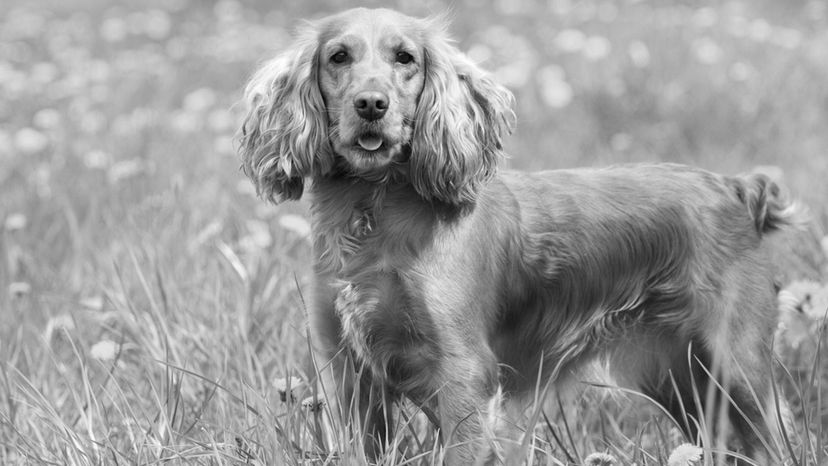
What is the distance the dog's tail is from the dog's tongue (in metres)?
1.01

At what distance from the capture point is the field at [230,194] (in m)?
2.52

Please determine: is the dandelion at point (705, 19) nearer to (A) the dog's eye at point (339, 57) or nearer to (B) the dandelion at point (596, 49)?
(B) the dandelion at point (596, 49)

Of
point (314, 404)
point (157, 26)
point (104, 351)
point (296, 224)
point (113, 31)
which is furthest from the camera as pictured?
point (157, 26)

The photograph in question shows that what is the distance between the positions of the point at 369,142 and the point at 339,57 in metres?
0.28

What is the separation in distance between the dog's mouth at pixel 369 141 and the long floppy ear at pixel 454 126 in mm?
131

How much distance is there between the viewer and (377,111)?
7.85ft

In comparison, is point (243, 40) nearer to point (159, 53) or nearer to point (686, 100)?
point (159, 53)

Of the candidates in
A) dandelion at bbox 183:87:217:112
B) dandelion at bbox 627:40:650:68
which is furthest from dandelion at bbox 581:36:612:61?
dandelion at bbox 183:87:217:112

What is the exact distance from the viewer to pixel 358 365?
8.42 ft

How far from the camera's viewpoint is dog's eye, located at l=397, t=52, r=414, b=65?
258 cm

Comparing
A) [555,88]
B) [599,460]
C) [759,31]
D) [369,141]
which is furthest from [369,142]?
[759,31]

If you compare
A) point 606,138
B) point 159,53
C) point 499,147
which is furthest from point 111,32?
point 499,147

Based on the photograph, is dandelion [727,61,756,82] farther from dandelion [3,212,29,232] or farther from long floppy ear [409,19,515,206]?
dandelion [3,212,29,232]

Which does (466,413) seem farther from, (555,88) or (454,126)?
(555,88)
